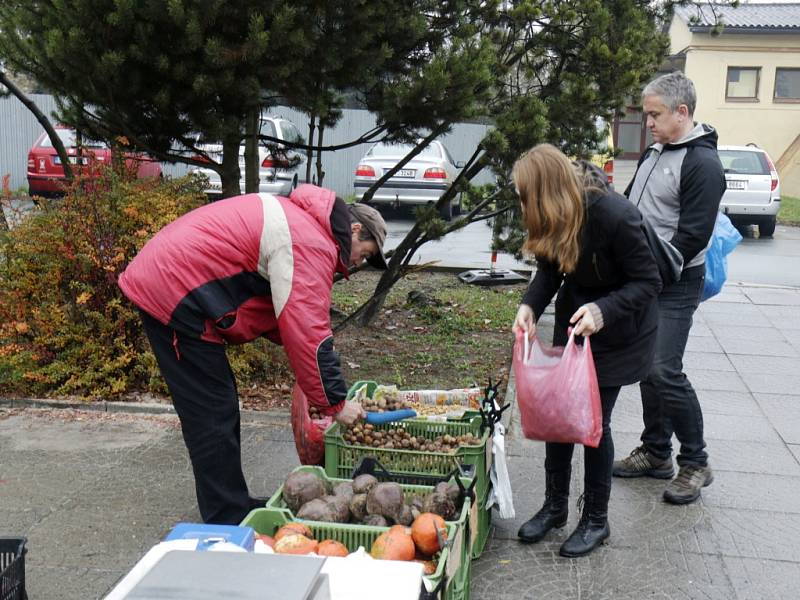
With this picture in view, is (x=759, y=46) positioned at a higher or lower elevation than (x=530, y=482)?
higher

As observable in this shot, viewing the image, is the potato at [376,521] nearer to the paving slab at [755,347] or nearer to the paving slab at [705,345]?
the paving slab at [705,345]

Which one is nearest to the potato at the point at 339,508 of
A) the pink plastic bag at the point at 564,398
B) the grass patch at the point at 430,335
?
the pink plastic bag at the point at 564,398

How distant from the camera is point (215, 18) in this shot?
5.09 metres

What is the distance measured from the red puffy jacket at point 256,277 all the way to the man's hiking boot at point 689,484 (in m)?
2.02

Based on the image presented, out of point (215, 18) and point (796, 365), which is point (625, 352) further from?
point (796, 365)

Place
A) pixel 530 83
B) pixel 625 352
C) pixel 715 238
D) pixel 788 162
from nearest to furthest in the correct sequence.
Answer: pixel 625 352, pixel 715 238, pixel 530 83, pixel 788 162

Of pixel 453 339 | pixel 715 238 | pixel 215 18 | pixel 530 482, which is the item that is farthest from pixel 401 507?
pixel 453 339

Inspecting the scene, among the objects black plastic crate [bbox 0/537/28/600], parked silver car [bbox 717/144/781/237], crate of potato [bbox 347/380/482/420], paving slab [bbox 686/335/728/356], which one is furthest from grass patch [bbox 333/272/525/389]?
parked silver car [bbox 717/144/781/237]

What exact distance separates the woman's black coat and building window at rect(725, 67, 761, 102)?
26.9 meters

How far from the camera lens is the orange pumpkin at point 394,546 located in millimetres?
2867

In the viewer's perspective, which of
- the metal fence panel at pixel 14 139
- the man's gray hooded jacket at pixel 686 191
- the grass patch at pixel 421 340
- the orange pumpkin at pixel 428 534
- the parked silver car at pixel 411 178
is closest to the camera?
the orange pumpkin at pixel 428 534

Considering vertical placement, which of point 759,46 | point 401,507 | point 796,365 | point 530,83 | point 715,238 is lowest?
point 796,365

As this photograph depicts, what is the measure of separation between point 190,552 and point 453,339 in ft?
19.3

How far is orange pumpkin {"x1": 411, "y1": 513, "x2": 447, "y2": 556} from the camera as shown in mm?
2924
